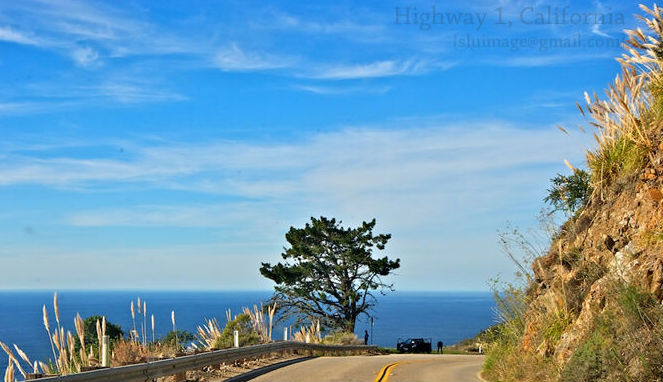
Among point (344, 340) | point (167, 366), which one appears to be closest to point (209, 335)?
point (167, 366)

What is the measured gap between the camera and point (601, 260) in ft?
53.3

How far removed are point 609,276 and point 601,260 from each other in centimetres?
169

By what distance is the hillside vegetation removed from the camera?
13.1m

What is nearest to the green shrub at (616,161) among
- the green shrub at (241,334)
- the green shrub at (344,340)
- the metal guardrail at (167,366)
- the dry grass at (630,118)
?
the dry grass at (630,118)

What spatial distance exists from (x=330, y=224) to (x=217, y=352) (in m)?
37.3

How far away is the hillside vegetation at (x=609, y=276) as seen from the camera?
1314 cm

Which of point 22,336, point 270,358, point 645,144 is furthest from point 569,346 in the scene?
point 22,336

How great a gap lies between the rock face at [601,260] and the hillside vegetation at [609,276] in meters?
0.03

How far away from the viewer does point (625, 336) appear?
13.1 m

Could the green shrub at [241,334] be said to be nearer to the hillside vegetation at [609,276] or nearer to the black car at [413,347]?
the hillside vegetation at [609,276]

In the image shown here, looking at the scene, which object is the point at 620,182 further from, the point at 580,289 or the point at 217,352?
the point at 217,352

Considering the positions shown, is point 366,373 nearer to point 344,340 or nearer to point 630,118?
point 630,118

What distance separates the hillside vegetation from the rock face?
0.03m

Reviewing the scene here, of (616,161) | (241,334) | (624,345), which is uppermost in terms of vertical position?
(616,161)
